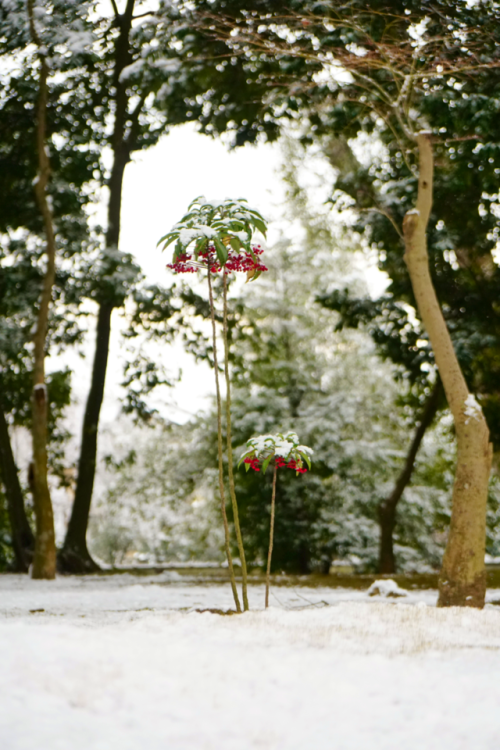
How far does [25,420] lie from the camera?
11.8 m

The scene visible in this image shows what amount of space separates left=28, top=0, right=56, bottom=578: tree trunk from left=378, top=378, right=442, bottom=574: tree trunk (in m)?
4.86

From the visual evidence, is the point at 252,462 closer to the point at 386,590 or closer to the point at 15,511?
the point at 386,590

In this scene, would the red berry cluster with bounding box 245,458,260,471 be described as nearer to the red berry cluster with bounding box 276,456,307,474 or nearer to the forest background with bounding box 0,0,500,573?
the red berry cluster with bounding box 276,456,307,474

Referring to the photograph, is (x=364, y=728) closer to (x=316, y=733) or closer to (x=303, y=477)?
(x=316, y=733)

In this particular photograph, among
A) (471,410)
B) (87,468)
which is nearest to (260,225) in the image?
(471,410)

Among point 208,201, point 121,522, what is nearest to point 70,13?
point 208,201

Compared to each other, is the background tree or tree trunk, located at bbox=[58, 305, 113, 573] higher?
the background tree

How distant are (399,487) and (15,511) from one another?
240 inches

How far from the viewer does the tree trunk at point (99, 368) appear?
33.3 ft

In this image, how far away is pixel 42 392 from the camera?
8.37 m

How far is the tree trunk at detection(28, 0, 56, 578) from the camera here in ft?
26.7

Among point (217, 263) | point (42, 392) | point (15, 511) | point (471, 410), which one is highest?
point (217, 263)

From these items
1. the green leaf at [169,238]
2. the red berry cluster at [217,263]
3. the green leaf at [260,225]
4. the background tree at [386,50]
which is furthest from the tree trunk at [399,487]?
the green leaf at [169,238]

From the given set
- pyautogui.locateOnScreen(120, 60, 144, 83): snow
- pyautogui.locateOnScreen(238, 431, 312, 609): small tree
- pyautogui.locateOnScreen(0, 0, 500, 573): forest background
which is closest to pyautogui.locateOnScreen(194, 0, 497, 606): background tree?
pyautogui.locateOnScreen(0, 0, 500, 573): forest background
